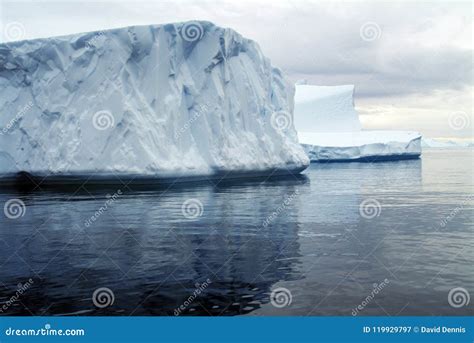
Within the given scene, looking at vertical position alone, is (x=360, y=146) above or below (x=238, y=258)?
above

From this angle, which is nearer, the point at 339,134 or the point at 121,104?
the point at 121,104

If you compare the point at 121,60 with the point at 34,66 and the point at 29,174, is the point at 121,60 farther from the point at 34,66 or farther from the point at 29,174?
the point at 29,174

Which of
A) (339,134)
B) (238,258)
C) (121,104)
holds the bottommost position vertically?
(238,258)

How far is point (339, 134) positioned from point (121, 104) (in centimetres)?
3229

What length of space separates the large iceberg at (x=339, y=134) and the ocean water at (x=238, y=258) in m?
30.7

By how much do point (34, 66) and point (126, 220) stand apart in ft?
39.7

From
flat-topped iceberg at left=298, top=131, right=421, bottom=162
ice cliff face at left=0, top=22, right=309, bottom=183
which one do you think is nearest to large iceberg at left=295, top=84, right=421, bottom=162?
flat-topped iceberg at left=298, top=131, right=421, bottom=162

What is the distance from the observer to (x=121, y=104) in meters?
19.4

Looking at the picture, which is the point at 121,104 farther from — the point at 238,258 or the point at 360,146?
the point at 360,146

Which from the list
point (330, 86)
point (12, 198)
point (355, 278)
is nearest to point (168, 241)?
point (355, 278)

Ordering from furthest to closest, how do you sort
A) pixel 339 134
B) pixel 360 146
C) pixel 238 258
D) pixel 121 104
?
pixel 339 134, pixel 360 146, pixel 121 104, pixel 238 258

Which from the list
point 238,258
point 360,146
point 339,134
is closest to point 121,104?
point 238,258

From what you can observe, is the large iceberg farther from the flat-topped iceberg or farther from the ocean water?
the ocean water

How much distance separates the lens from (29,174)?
21047 millimetres
